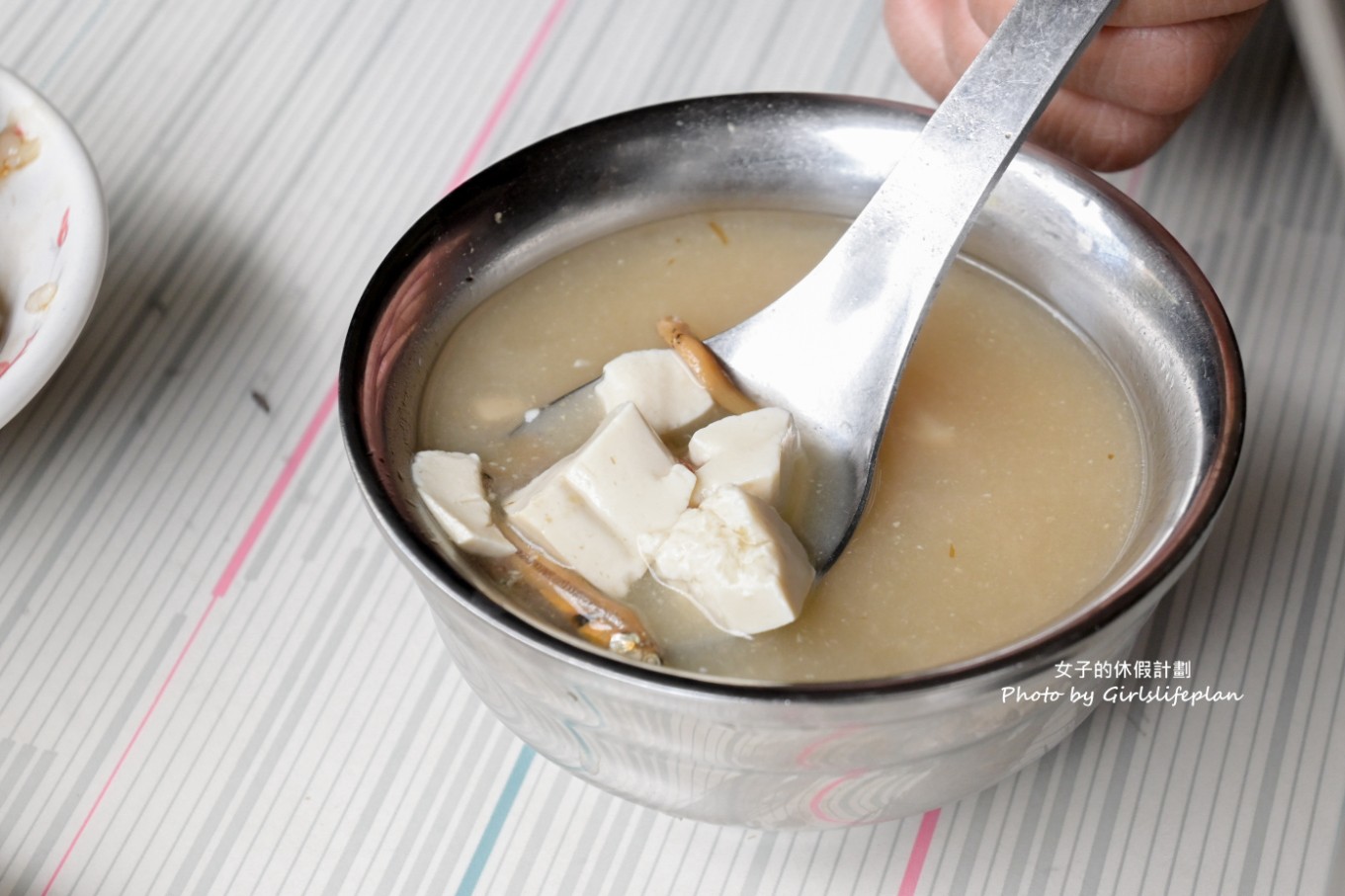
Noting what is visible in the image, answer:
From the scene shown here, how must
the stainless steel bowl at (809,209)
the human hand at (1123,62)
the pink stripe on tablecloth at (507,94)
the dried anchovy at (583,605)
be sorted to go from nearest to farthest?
the stainless steel bowl at (809,209)
the dried anchovy at (583,605)
the human hand at (1123,62)
the pink stripe on tablecloth at (507,94)

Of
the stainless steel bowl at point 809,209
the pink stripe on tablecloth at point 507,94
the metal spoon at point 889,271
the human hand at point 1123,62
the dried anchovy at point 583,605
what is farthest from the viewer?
the pink stripe on tablecloth at point 507,94

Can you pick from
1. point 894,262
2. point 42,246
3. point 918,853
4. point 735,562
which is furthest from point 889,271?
point 42,246

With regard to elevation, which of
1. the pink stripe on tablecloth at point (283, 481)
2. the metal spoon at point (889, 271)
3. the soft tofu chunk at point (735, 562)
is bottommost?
the pink stripe on tablecloth at point (283, 481)

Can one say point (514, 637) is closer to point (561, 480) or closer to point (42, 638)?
point (561, 480)

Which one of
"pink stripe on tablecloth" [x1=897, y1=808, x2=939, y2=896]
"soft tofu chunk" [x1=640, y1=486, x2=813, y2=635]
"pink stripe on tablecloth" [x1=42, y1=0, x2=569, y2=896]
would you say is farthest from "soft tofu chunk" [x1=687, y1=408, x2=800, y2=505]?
"pink stripe on tablecloth" [x1=42, y1=0, x2=569, y2=896]

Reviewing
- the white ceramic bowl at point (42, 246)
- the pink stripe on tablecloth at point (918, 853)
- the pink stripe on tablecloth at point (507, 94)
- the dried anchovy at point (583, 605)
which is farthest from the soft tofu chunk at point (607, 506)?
the pink stripe on tablecloth at point (507, 94)

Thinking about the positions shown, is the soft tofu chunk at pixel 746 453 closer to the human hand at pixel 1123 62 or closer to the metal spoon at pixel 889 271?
the metal spoon at pixel 889 271

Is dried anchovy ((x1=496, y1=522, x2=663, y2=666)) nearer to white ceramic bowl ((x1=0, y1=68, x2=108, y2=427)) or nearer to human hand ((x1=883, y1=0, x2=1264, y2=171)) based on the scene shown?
white ceramic bowl ((x1=0, y1=68, x2=108, y2=427))

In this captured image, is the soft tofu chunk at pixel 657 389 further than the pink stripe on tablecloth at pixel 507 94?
No
